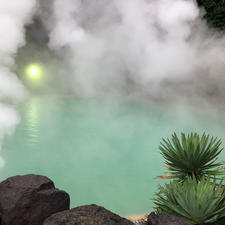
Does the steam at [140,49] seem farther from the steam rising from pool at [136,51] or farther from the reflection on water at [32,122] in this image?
the reflection on water at [32,122]

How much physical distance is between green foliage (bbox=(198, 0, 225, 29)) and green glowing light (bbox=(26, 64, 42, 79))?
12.2 m

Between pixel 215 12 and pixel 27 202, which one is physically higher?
pixel 215 12

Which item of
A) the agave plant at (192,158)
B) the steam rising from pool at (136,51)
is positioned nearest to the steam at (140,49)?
the steam rising from pool at (136,51)

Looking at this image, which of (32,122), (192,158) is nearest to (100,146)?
(32,122)

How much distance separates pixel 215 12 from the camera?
690 inches

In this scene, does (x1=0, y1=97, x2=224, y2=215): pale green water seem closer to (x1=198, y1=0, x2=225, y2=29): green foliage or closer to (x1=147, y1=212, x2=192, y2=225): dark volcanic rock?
(x1=147, y1=212, x2=192, y2=225): dark volcanic rock

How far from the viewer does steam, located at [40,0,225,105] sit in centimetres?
1794

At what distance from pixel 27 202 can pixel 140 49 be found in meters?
18.3

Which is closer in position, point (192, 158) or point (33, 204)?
point (33, 204)

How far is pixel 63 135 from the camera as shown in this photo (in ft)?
35.0

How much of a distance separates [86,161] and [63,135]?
295cm

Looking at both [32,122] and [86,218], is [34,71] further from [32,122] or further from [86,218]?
[86,218]

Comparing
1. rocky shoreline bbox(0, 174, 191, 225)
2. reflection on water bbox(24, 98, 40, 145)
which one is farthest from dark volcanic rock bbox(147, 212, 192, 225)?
reflection on water bbox(24, 98, 40, 145)

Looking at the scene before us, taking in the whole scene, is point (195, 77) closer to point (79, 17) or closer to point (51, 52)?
point (79, 17)
